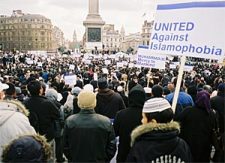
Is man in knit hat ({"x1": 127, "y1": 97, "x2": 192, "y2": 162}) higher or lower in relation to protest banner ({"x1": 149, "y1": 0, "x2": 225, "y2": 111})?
lower

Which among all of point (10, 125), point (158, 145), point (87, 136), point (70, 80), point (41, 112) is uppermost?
point (158, 145)

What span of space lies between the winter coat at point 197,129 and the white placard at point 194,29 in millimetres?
1010

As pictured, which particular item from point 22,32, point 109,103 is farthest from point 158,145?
point 22,32

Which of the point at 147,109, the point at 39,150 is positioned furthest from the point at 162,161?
the point at 39,150

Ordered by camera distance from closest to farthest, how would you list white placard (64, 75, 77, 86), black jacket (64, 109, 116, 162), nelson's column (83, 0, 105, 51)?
black jacket (64, 109, 116, 162) < white placard (64, 75, 77, 86) < nelson's column (83, 0, 105, 51)

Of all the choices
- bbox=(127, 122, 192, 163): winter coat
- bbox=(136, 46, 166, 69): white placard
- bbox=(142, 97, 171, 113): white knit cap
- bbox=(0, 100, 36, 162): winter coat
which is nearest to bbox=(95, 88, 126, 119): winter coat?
bbox=(0, 100, 36, 162): winter coat

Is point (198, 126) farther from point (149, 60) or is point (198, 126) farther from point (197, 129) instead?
point (149, 60)

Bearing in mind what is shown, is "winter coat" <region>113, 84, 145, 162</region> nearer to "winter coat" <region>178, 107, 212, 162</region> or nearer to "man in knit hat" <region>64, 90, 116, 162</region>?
"man in knit hat" <region>64, 90, 116, 162</region>

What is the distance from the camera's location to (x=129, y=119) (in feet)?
18.3

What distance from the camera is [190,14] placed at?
524 centimetres

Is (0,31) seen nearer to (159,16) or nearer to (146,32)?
(146,32)

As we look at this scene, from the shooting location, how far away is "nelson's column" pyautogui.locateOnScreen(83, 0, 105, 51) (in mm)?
64250

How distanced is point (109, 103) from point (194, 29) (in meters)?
3.03

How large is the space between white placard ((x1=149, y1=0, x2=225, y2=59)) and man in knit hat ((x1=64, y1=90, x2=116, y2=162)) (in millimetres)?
1296
